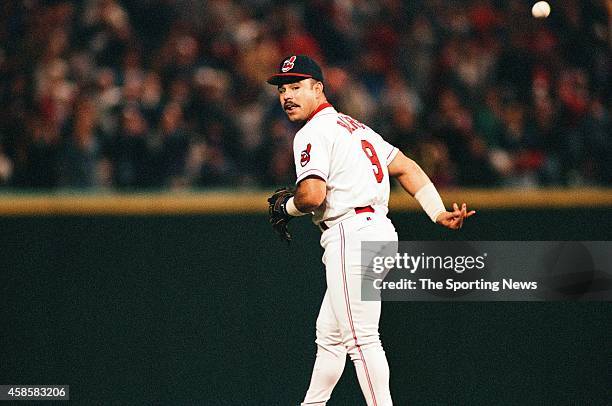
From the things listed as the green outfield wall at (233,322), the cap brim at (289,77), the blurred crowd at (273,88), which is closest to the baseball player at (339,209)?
the cap brim at (289,77)

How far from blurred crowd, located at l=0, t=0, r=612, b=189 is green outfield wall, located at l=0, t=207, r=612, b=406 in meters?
0.88

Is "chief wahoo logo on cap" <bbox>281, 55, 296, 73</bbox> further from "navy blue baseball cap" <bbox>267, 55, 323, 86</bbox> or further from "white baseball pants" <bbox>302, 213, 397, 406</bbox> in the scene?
"white baseball pants" <bbox>302, 213, 397, 406</bbox>

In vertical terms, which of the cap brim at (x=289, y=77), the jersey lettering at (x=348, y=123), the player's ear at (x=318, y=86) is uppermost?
the cap brim at (x=289, y=77)

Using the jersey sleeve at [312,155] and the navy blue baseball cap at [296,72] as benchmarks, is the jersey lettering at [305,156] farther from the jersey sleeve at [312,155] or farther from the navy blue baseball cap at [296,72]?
the navy blue baseball cap at [296,72]

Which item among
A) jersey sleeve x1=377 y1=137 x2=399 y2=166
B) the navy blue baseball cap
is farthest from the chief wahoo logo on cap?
jersey sleeve x1=377 y1=137 x2=399 y2=166

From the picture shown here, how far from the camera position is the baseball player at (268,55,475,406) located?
4.64m

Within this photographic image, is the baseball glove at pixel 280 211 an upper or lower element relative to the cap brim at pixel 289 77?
lower

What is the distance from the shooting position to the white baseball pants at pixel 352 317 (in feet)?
15.3

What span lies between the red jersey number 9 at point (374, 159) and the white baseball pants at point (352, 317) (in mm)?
198

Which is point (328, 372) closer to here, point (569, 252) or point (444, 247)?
point (444, 247)

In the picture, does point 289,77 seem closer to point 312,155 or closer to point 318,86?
point 318,86

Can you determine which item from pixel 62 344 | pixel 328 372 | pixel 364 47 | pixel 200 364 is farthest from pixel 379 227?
pixel 364 47

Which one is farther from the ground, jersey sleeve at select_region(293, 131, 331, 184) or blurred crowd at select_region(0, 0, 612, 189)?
blurred crowd at select_region(0, 0, 612, 189)

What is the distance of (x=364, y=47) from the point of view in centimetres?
902
